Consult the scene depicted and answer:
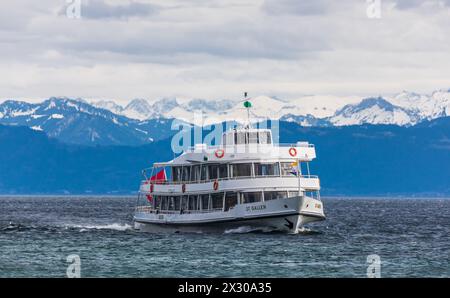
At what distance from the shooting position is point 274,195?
2623 inches

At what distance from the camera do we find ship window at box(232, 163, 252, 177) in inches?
2655

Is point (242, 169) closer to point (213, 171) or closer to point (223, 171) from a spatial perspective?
point (223, 171)

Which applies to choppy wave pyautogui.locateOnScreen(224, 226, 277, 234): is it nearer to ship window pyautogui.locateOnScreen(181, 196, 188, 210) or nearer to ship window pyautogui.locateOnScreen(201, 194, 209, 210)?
ship window pyautogui.locateOnScreen(201, 194, 209, 210)

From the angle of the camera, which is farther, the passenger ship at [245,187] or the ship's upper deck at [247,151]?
the ship's upper deck at [247,151]

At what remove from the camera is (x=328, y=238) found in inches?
2795

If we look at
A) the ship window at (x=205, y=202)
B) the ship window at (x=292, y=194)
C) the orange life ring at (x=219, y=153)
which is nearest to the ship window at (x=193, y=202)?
the ship window at (x=205, y=202)

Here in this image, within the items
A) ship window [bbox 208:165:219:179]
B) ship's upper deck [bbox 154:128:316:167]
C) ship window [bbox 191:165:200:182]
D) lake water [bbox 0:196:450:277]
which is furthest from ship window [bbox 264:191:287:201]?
ship window [bbox 191:165:200:182]

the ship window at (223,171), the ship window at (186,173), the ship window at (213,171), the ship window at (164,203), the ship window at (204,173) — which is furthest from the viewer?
the ship window at (164,203)

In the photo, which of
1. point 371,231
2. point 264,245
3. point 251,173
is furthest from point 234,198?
point 371,231

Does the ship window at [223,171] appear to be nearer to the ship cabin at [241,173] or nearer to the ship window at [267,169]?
the ship cabin at [241,173]

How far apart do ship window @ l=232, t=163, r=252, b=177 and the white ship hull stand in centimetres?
257

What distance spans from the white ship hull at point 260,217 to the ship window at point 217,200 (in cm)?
63

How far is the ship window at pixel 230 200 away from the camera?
67688mm

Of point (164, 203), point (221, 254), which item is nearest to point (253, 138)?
point (164, 203)
